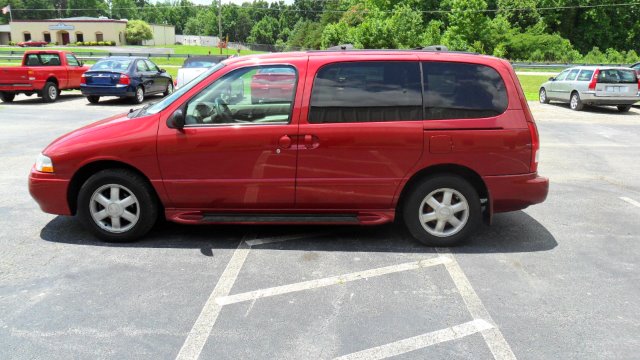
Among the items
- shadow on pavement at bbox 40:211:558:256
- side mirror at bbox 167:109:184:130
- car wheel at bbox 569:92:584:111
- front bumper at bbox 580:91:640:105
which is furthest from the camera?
car wheel at bbox 569:92:584:111

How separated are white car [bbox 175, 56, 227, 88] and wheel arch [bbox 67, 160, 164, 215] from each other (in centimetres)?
1010

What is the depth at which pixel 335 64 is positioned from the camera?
4781 millimetres

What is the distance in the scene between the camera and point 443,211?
492cm

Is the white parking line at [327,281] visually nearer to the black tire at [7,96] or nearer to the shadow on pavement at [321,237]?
the shadow on pavement at [321,237]

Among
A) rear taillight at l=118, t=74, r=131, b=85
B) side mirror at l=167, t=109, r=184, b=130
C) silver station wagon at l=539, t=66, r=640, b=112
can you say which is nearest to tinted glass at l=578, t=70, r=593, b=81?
silver station wagon at l=539, t=66, r=640, b=112

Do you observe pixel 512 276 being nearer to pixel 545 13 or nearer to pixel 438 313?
pixel 438 313

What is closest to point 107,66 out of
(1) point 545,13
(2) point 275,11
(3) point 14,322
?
(3) point 14,322

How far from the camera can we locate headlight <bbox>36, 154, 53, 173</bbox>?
4.91 metres

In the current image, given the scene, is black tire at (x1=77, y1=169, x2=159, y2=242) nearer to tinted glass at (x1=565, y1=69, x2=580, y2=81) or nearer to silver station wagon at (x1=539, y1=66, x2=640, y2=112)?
silver station wagon at (x1=539, y1=66, x2=640, y2=112)

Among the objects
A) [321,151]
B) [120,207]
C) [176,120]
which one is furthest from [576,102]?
[120,207]

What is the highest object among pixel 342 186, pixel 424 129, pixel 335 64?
pixel 335 64

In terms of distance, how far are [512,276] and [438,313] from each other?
100 centimetres

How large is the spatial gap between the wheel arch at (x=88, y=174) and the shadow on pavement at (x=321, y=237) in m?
0.40

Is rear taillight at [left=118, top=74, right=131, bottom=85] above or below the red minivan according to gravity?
below
